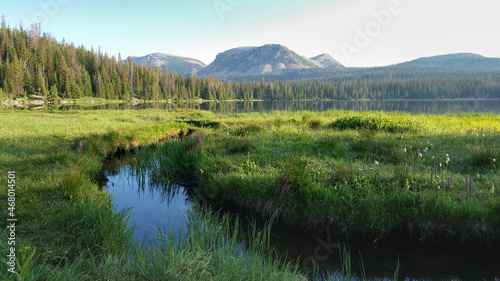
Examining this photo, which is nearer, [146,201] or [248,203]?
[248,203]

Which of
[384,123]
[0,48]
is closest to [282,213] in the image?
[384,123]

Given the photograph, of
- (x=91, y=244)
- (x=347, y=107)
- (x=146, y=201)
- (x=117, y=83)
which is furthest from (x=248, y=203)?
(x=117, y=83)

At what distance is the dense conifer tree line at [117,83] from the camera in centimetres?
9712

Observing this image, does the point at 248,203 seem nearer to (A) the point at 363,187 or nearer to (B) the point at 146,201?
(A) the point at 363,187

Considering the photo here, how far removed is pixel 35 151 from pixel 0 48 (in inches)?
5613

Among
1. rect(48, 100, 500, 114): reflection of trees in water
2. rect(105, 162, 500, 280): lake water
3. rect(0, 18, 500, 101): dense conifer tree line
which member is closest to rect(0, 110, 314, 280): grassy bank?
rect(105, 162, 500, 280): lake water

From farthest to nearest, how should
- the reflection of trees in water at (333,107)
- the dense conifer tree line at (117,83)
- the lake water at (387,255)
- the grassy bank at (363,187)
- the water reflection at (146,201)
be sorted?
the dense conifer tree line at (117,83) < the reflection of trees in water at (333,107) < the water reflection at (146,201) < the grassy bank at (363,187) < the lake water at (387,255)

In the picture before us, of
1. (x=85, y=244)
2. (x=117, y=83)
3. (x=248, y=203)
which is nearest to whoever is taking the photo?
(x=85, y=244)

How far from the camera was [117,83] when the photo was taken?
12512 centimetres

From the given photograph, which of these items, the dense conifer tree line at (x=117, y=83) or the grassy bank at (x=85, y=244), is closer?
the grassy bank at (x=85, y=244)

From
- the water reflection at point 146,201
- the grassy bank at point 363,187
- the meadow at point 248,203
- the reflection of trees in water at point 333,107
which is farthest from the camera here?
the reflection of trees in water at point 333,107

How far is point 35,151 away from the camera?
35.9 ft

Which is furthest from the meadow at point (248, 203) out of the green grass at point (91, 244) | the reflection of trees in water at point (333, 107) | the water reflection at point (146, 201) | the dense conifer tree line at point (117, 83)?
the dense conifer tree line at point (117, 83)

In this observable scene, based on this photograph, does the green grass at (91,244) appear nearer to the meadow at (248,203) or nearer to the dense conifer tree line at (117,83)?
the meadow at (248,203)
